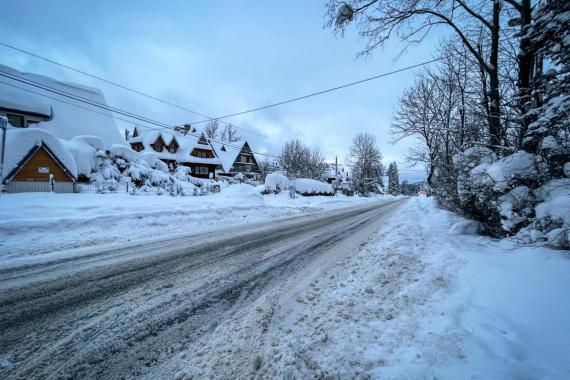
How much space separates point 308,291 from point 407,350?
1558mm

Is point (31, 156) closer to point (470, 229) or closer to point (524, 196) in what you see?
point (470, 229)

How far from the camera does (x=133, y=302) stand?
301 cm

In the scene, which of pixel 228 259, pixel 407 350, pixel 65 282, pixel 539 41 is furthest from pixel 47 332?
pixel 539 41

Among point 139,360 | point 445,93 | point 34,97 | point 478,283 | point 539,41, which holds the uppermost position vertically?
point 34,97

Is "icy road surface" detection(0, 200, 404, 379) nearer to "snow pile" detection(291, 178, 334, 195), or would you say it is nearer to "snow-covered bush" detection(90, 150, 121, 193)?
"snow-covered bush" detection(90, 150, 121, 193)

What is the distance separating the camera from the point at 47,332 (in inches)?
94.7

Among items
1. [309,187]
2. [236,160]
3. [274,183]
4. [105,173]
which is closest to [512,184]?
[105,173]

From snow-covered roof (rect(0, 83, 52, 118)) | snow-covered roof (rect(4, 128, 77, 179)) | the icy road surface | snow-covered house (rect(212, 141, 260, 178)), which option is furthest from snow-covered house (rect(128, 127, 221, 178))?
the icy road surface

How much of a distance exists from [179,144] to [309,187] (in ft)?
75.9

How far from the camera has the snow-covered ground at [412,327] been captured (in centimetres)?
182

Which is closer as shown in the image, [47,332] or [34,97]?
[47,332]

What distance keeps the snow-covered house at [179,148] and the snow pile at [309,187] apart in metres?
17.7

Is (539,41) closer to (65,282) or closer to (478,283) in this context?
(478,283)

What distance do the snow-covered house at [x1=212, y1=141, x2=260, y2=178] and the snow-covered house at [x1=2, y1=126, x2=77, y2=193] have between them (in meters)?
31.2
